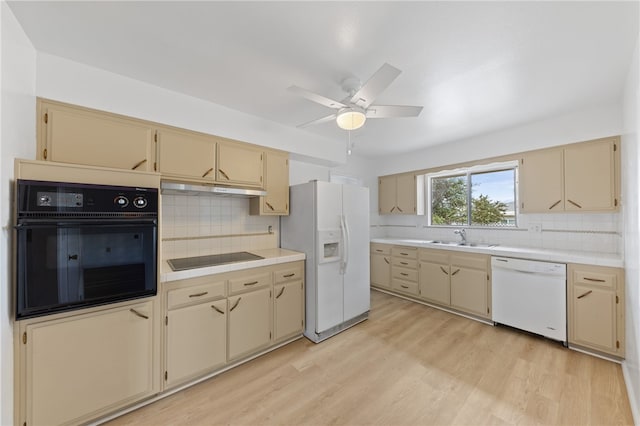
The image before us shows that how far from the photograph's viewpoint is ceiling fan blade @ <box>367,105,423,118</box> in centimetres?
187

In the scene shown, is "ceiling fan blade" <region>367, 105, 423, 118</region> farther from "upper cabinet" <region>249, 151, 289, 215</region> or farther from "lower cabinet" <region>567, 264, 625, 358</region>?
"lower cabinet" <region>567, 264, 625, 358</region>

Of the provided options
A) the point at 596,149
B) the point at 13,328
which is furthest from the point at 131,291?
the point at 596,149

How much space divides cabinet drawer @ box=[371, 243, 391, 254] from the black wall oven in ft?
10.9

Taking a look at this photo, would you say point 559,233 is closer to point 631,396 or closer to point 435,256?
point 435,256

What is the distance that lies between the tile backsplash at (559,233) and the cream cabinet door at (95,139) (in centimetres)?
415

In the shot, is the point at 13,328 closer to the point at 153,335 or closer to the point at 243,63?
the point at 153,335

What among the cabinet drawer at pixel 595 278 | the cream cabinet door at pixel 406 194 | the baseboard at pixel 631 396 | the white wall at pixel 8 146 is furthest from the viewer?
the cream cabinet door at pixel 406 194

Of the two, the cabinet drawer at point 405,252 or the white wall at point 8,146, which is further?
the cabinet drawer at point 405,252

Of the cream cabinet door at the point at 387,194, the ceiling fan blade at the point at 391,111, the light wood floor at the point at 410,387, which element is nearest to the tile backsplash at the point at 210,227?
the light wood floor at the point at 410,387

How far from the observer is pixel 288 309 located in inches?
101

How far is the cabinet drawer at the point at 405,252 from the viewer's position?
148 inches

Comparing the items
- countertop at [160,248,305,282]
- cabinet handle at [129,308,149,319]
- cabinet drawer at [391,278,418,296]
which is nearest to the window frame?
cabinet drawer at [391,278,418,296]

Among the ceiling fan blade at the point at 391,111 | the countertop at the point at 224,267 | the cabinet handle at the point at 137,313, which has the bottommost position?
the cabinet handle at the point at 137,313

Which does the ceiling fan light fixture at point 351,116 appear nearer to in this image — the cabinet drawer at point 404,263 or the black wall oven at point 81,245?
the black wall oven at point 81,245
